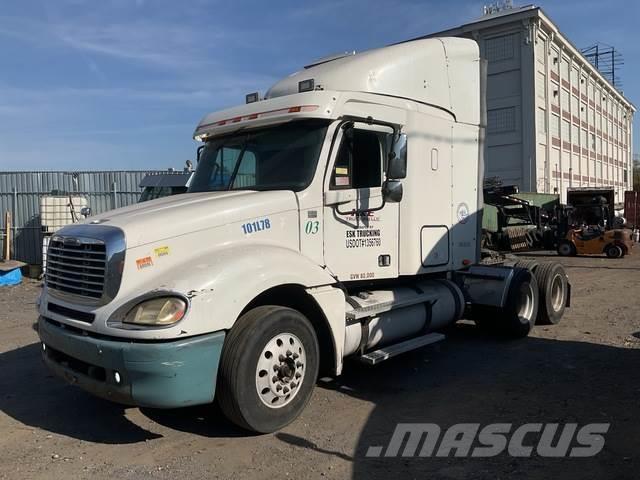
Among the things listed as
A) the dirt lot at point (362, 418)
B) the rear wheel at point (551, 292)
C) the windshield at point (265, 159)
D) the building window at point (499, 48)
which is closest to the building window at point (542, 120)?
the building window at point (499, 48)

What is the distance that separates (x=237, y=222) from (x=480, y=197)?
4.11m

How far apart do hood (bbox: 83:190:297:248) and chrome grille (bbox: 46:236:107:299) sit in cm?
24

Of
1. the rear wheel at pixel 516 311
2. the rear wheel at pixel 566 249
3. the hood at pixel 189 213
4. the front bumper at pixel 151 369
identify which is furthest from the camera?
the rear wheel at pixel 566 249

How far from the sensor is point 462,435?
4.52 metres

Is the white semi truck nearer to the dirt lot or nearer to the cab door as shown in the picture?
the cab door

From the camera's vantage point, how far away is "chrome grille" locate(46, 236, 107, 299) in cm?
433

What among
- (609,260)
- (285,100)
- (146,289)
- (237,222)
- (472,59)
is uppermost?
(472,59)

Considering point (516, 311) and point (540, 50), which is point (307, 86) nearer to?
point (516, 311)

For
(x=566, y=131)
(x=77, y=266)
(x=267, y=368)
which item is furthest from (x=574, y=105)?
(x=77, y=266)

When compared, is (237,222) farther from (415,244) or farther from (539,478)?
(539,478)

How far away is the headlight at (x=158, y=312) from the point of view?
13.0 feet

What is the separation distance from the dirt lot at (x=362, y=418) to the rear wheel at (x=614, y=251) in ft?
49.8

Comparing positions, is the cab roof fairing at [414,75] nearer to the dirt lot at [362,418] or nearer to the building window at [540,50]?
the dirt lot at [362,418]

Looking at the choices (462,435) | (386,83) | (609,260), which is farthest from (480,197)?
(609,260)
